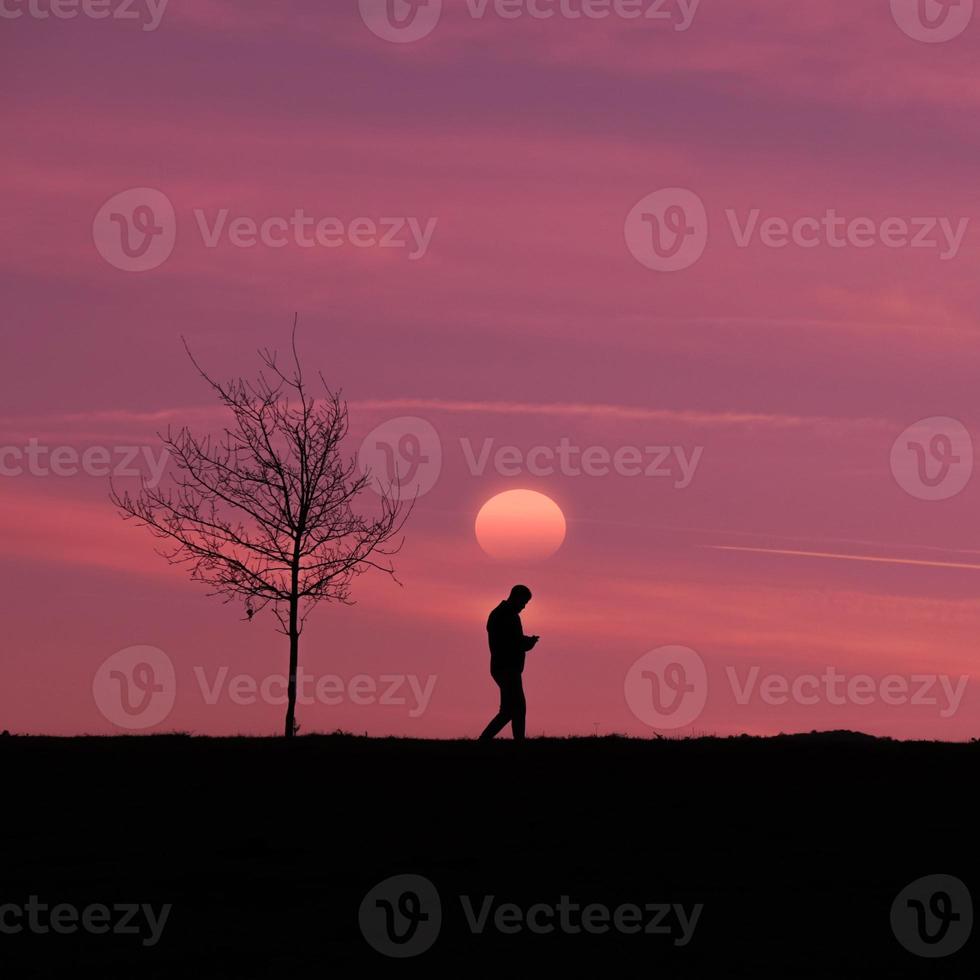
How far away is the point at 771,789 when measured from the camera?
20.1 metres

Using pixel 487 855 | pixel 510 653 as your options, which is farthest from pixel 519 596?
pixel 487 855

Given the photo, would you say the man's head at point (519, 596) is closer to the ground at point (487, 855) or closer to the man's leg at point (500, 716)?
the man's leg at point (500, 716)

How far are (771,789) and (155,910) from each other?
8.10 metres

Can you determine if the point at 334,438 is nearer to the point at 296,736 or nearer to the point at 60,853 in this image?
the point at 296,736

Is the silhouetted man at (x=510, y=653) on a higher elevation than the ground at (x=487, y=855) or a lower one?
higher

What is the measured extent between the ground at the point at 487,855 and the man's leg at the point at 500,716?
3.11 feet

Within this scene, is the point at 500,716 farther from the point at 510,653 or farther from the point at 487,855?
the point at 487,855

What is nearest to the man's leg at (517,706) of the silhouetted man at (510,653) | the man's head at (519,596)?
the silhouetted man at (510,653)

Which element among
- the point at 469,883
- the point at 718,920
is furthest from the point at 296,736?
the point at 718,920

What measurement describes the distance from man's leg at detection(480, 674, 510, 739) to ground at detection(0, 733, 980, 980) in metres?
0.95

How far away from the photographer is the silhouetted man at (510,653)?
79.2ft

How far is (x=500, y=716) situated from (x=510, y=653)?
1055mm

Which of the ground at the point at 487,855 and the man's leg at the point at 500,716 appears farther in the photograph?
the man's leg at the point at 500,716

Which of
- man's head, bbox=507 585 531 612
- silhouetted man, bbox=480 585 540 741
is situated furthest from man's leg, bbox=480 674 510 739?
man's head, bbox=507 585 531 612
